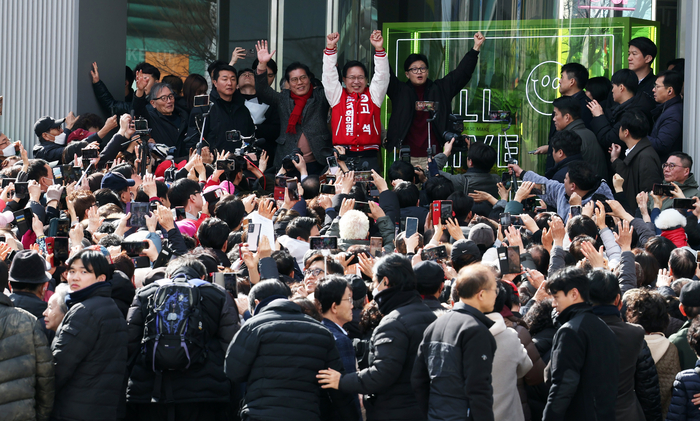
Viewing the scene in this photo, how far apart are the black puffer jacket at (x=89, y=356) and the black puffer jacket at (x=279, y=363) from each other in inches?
27.3

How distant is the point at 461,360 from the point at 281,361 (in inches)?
33.5

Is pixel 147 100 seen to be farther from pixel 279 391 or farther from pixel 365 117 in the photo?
pixel 279 391

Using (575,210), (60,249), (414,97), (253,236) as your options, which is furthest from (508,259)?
(414,97)

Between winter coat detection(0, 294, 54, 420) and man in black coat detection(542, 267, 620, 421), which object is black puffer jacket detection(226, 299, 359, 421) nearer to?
winter coat detection(0, 294, 54, 420)

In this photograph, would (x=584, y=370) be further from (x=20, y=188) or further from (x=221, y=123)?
(x=221, y=123)

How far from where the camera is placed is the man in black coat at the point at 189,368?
14.5 ft

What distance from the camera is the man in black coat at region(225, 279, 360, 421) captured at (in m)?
3.94

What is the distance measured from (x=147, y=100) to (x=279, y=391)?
7.65 metres

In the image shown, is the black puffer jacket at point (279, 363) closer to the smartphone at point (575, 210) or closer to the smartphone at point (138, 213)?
the smartphone at point (138, 213)

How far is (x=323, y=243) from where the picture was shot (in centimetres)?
527

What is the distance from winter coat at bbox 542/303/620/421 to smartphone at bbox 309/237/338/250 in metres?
1.72

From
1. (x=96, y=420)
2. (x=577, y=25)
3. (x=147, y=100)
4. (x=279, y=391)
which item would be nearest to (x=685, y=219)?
(x=279, y=391)

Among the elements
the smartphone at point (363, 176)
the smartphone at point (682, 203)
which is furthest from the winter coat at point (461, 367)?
the smartphone at point (363, 176)

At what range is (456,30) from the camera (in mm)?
11883
